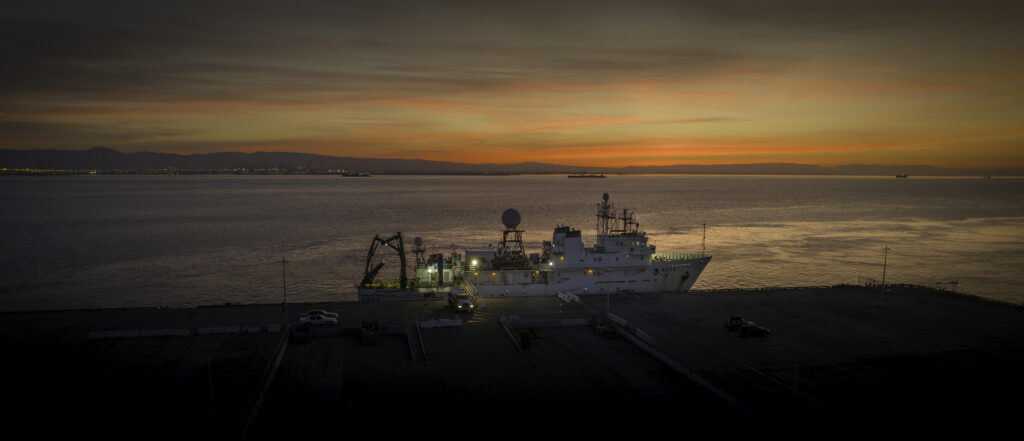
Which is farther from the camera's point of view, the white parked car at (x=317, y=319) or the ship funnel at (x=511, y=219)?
the ship funnel at (x=511, y=219)

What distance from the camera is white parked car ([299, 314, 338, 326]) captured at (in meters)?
28.7

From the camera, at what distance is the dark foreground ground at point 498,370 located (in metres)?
18.7

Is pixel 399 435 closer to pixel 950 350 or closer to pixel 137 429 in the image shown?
pixel 137 429

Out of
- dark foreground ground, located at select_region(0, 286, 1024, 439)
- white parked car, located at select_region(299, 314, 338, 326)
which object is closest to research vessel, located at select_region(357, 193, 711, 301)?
dark foreground ground, located at select_region(0, 286, 1024, 439)

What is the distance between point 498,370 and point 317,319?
1119cm

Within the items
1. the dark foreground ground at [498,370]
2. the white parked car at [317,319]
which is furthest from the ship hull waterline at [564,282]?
the white parked car at [317,319]

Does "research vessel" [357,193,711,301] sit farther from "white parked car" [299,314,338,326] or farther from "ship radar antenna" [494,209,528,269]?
"white parked car" [299,314,338,326]

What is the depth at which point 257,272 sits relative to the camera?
193 feet

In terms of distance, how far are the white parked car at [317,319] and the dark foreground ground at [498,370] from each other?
1.14 meters

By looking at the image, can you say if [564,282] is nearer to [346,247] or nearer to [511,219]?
[511,219]

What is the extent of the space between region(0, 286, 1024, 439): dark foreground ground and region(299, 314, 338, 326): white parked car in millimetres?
1139

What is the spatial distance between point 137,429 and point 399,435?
8.25 m

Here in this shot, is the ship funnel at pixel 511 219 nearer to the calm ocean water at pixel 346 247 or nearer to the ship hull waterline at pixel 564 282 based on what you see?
the ship hull waterline at pixel 564 282

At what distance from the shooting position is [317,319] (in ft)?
95.0
